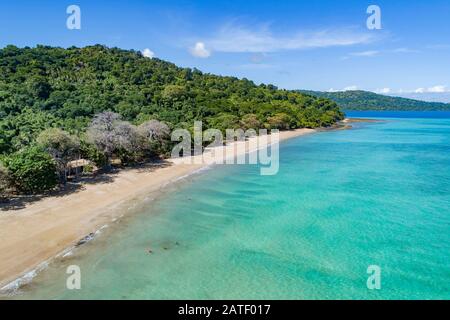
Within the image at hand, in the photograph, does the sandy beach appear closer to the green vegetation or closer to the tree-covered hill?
the green vegetation

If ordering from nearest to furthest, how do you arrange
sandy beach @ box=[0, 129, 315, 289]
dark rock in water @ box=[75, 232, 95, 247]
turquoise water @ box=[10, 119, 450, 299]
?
turquoise water @ box=[10, 119, 450, 299] < sandy beach @ box=[0, 129, 315, 289] < dark rock in water @ box=[75, 232, 95, 247]

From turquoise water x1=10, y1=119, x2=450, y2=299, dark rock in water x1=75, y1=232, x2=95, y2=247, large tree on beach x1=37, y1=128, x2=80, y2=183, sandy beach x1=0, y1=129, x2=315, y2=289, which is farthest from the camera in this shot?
large tree on beach x1=37, y1=128, x2=80, y2=183

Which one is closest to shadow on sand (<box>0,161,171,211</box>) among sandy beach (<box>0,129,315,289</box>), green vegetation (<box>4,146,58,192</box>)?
sandy beach (<box>0,129,315,289</box>)

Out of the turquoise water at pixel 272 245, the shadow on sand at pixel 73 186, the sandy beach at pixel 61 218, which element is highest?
the shadow on sand at pixel 73 186

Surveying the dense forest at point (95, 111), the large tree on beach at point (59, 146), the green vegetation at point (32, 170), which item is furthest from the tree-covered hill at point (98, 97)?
the green vegetation at point (32, 170)

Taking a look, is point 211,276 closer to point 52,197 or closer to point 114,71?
point 52,197

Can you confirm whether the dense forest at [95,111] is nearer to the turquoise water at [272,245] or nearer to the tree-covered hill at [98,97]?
the tree-covered hill at [98,97]
